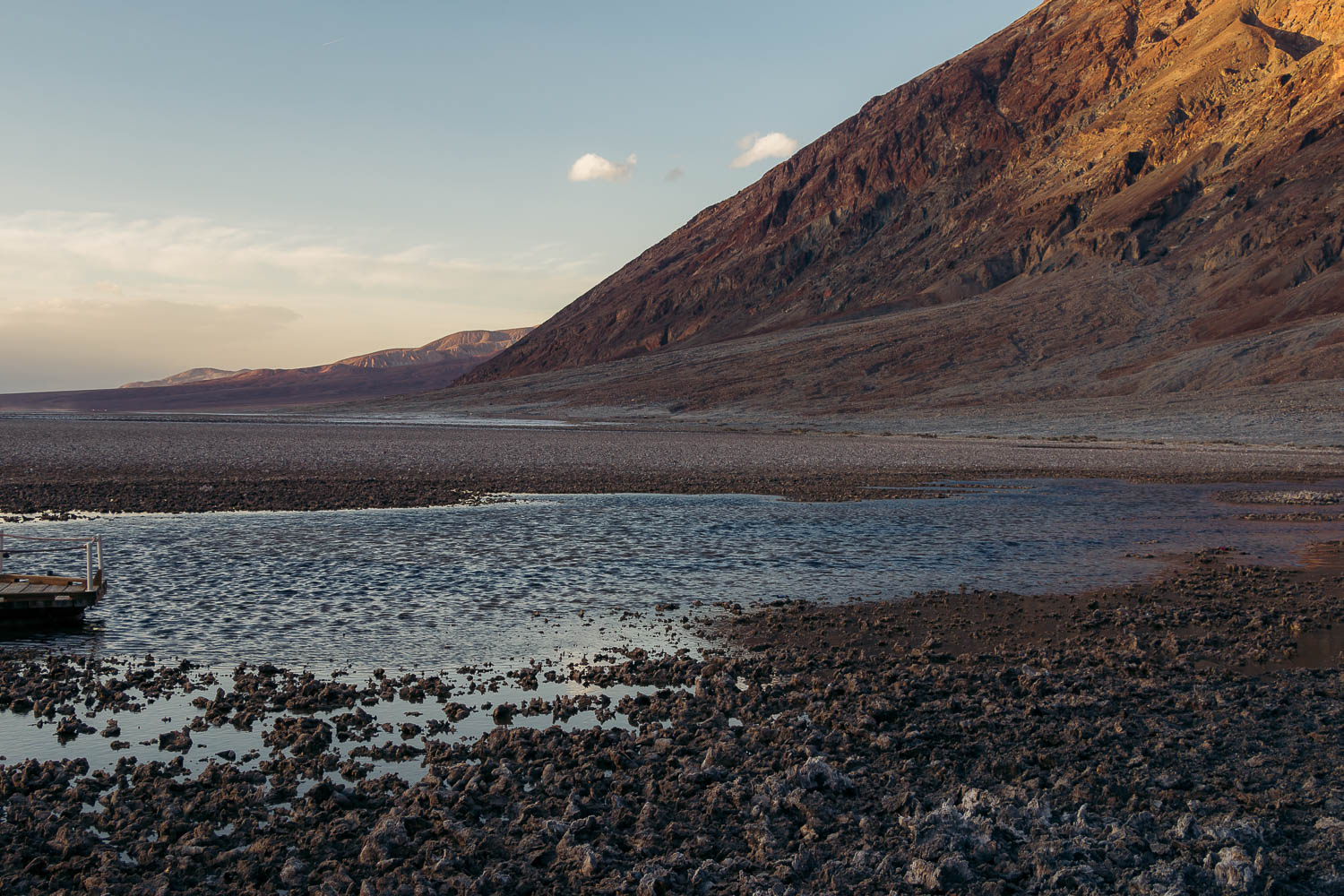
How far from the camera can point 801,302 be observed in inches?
5709

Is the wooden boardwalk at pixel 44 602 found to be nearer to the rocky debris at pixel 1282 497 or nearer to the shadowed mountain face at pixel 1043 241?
the rocky debris at pixel 1282 497

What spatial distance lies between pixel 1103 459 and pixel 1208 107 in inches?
3888

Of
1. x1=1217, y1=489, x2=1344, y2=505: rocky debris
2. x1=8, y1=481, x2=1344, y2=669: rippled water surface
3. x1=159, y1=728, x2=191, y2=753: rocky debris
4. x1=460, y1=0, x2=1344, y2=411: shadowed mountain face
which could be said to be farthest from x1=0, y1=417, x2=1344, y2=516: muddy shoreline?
x1=460, y1=0, x2=1344, y2=411: shadowed mountain face

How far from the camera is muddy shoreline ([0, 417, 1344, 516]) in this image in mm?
28672

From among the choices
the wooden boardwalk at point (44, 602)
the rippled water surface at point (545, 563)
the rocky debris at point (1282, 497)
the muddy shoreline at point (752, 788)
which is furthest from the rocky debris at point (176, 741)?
the rocky debris at point (1282, 497)

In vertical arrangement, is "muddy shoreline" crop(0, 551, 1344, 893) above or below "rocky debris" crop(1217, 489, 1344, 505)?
above

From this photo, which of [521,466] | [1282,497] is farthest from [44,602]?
[1282,497]

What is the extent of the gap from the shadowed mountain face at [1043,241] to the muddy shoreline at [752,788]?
3181 inches

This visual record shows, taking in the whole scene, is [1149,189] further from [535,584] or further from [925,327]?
[535,584]

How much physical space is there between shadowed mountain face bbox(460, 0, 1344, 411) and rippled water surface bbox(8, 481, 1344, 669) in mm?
67104

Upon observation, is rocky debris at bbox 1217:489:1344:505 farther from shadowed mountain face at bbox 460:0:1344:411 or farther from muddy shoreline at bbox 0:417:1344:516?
shadowed mountain face at bbox 460:0:1344:411

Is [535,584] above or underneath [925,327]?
underneath

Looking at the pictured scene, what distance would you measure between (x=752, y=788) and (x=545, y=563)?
10858 millimetres

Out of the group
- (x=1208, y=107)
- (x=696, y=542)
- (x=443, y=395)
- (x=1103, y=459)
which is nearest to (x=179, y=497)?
(x=696, y=542)
